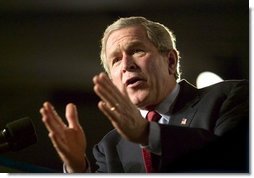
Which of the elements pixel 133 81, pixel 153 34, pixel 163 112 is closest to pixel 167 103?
pixel 163 112

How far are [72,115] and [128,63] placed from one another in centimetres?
29

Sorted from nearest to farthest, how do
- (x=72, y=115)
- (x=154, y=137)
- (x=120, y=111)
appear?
(x=120, y=111) → (x=154, y=137) → (x=72, y=115)

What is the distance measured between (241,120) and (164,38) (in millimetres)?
421

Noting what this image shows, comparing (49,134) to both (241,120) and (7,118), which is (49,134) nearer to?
(7,118)

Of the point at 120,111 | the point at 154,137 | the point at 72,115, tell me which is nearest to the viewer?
the point at 120,111

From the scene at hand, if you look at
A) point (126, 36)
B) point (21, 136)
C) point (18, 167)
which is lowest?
point (18, 167)

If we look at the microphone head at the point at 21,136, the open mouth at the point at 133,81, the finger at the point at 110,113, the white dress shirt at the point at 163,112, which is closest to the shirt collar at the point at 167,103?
the white dress shirt at the point at 163,112

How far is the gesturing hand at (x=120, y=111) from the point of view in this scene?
64.1 inches

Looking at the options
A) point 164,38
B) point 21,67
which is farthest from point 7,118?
point 164,38

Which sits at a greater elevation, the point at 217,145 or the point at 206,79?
the point at 206,79

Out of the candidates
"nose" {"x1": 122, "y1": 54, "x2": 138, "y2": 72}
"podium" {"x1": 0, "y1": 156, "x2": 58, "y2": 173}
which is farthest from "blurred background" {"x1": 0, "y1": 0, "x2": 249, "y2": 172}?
"nose" {"x1": 122, "y1": 54, "x2": 138, "y2": 72}

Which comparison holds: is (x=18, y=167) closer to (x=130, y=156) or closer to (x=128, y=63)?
(x=130, y=156)

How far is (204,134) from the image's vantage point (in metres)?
1.80

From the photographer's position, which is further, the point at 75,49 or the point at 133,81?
the point at 75,49
